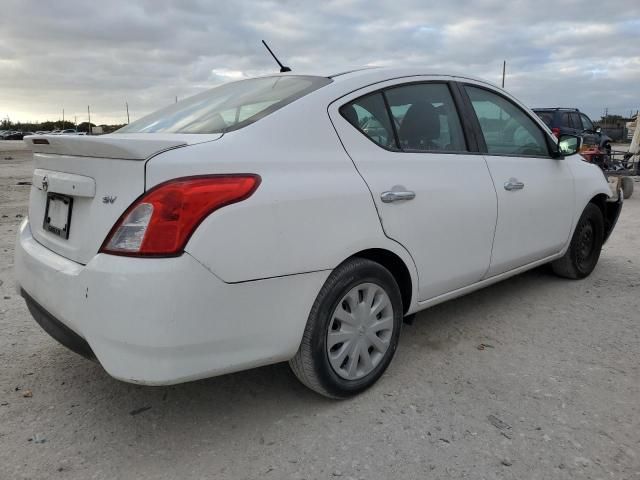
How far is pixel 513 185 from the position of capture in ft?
11.3

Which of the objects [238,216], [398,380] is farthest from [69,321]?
[398,380]

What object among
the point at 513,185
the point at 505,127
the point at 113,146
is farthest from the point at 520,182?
the point at 113,146

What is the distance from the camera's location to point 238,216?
6.62 feet

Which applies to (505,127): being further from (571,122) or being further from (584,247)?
(571,122)

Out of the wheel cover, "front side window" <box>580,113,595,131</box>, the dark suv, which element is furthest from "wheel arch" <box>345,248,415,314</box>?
"front side window" <box>580,113,595,131</box>

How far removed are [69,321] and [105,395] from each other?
72cm

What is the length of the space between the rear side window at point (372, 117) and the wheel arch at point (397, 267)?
1.78 feet

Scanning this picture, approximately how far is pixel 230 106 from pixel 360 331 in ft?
4.23

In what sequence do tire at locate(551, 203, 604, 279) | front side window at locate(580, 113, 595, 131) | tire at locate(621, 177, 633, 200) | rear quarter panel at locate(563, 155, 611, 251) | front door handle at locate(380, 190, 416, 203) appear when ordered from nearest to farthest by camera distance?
front door handle at locate(380, 190, 416, 203)
rear quarter panel at locate(563, 155, 611, 251)
tire at locate(551, 203, 604, 279)
tire at locate(621, 177, 633, 200)
front side window at locate(580, 113, 595, 131)

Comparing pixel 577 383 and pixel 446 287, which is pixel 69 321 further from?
pixel 577 383

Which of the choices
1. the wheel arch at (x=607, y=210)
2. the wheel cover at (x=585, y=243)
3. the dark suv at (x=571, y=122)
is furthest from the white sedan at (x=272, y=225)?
the dark suv at (x=571, y=122)

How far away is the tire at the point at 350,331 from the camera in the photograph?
237 centimetres

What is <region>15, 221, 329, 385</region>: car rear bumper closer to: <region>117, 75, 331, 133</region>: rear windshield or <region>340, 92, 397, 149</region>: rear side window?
<region>117, 75, 331, 133</region>: rear windshield

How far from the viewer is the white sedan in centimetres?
195
